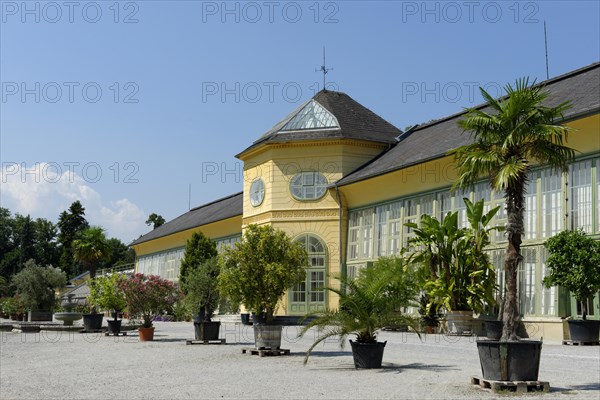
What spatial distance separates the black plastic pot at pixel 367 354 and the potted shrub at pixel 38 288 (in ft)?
81.5

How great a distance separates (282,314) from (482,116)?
83.3 ft

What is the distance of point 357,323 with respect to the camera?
14.8 metres

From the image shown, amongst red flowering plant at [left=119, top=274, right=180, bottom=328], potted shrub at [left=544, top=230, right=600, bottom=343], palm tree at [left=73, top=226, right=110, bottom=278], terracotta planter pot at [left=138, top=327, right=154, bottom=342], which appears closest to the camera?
potted shrub at [left=544, top=230, right=600, bottom=343]

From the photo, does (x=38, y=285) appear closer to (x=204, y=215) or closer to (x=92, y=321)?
(x=92, y=321)

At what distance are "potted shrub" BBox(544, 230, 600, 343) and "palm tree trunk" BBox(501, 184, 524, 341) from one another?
29.7 feet

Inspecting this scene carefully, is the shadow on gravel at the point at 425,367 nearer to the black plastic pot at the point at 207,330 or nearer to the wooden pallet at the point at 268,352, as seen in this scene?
the wooden pallet at the point at 268,352

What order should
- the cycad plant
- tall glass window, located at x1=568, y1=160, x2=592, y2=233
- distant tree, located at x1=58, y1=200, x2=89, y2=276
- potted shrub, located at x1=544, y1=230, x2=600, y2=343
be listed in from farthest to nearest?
distant tree, located at x1=58, y1=200, x2=89, y2=276
the cycad plant
tall glass window, located at x1=568, y1=160, x2=592, y2=233
potted shrub, located at x1=544, y1=230, x2=600, y2=343

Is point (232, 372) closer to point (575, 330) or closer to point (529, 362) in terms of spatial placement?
point (529, 362)

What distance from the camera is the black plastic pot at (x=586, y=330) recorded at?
1988 centimetres

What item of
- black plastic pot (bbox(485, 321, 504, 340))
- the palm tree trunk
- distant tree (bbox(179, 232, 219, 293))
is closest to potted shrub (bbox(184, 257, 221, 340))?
black plastic pot (bbox(485, 321, 504, 340))

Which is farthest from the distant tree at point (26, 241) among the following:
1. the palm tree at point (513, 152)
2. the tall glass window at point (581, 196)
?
the palm tree at point (513, 152)

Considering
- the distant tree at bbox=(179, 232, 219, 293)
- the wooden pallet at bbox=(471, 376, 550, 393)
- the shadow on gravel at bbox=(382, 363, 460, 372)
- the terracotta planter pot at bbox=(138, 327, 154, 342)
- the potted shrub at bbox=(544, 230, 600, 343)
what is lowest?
the terracotta planter pot at bbox=(138, 327, 154, 342)

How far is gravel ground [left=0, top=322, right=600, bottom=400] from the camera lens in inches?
453

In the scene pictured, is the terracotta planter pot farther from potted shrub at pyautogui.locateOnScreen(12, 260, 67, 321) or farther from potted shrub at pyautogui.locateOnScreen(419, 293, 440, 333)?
potted shrub at pyautogui.locateOnScreen(12, 260, 67, 321)
